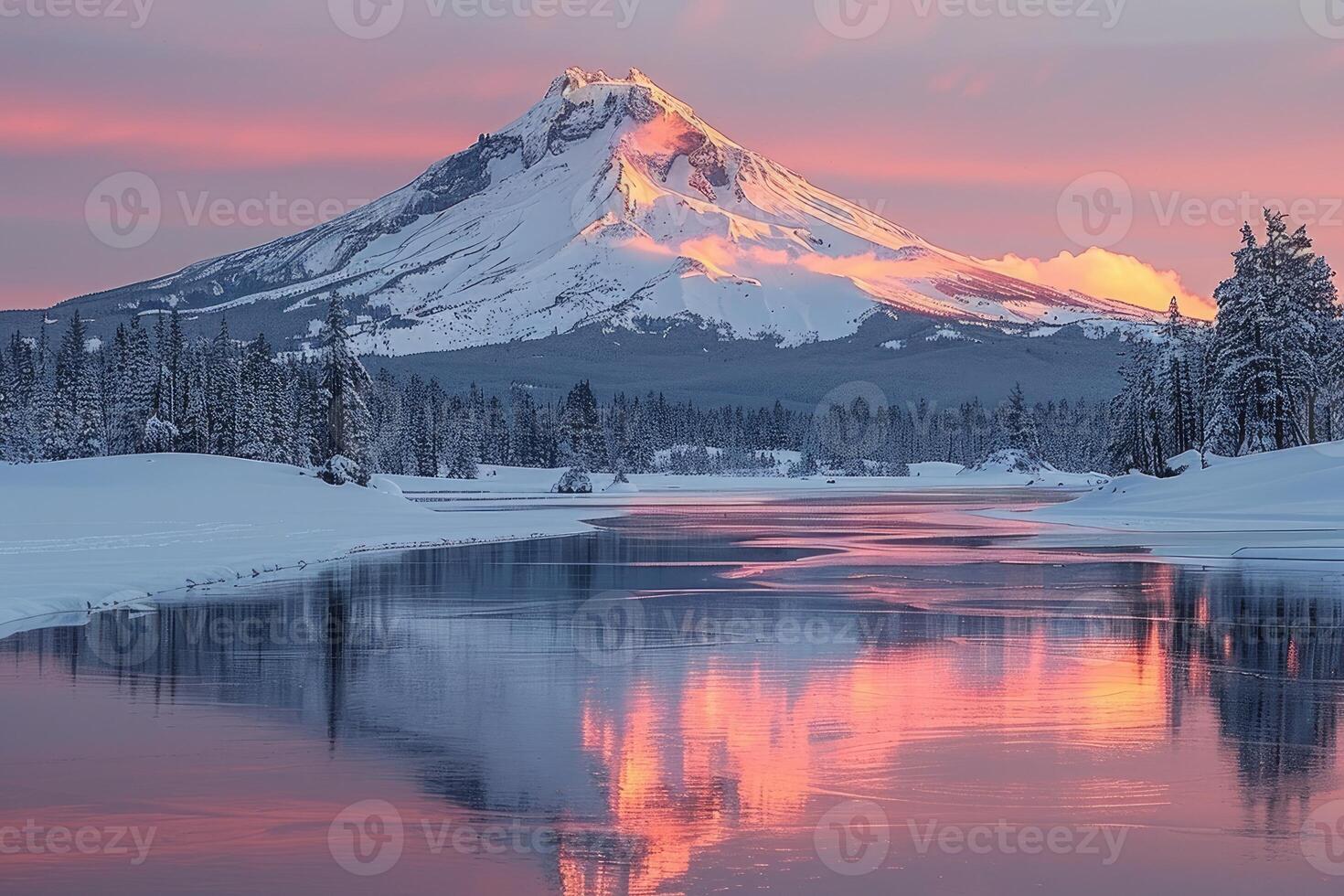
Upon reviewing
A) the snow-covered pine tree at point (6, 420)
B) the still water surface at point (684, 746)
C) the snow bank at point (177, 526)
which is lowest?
the still water surface at point (684, 746)

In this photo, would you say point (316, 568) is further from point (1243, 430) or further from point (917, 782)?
point (1243, 430)

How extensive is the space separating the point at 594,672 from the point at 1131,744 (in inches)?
295

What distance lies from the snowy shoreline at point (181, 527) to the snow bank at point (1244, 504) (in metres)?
23.6

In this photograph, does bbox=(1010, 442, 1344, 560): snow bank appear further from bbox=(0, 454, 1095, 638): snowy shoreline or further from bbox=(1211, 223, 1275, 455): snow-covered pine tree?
bbox=(0, 454, 1095, 638): snowy shoreline

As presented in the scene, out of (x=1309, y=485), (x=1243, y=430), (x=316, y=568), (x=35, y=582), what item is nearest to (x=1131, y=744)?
(x=35, y=582)

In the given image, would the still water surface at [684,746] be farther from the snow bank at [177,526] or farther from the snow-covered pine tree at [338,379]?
the snow-covered pine tree at [338,379]

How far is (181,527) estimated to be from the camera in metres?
51.7

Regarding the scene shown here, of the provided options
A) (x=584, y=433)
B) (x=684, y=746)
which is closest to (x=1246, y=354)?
(x=684, y=746)

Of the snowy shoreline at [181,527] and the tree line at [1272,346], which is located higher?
the tree line at [1272,346]

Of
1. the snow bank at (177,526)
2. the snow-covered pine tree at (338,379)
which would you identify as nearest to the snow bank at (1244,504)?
the snow bank at (177,526)

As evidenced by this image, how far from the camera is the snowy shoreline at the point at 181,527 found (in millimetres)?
30281

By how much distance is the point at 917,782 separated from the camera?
13.5 metres

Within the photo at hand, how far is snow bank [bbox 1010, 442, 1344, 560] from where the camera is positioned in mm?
50125

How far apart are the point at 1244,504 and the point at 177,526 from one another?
41.2m
